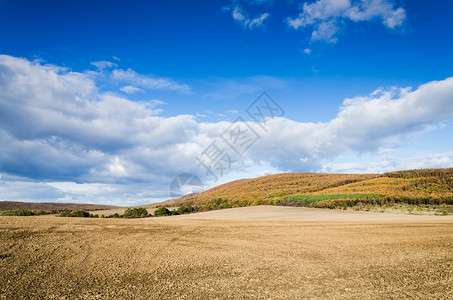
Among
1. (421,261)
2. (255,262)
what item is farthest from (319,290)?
(421,261)

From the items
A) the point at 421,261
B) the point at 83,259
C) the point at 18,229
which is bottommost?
the point at 421,261

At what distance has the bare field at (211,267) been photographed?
19.7 ft

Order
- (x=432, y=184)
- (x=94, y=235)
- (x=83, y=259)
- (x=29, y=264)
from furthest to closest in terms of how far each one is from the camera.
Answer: (x=432, y=184)
(x=94, y=235)
(x=83, y=259)
(x=29, y=264)

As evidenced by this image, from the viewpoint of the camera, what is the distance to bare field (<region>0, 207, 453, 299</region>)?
601 centimetres

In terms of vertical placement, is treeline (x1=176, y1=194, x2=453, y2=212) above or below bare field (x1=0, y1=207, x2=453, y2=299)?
above

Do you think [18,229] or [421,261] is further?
[18,229]

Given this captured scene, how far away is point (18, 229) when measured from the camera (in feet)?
36.5

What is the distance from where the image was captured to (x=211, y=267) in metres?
8.03

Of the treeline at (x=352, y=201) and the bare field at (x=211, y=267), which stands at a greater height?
the treeline at (x=352, y=201)

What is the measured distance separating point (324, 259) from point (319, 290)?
A: 10.6 ft

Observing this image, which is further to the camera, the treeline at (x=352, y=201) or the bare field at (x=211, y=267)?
the treeline at (x=352, y=201)

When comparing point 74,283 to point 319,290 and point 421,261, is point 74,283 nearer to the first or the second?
point 319,290

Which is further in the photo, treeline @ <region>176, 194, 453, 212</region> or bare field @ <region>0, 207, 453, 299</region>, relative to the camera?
treeline @ <region>176, 194, 453, 212</region>

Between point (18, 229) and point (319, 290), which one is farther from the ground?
point (18, 229)
